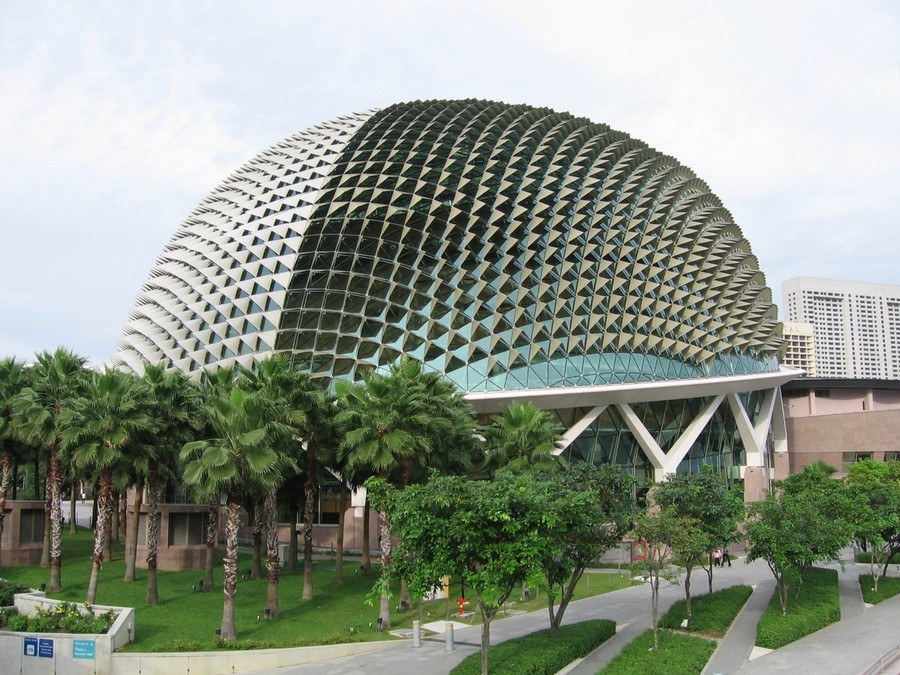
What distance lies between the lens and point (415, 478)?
34031 millimetres

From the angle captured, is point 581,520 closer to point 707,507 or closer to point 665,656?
point 665,656

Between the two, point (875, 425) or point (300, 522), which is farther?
point (875, 425)

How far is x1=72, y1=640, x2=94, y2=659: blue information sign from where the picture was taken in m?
24.0

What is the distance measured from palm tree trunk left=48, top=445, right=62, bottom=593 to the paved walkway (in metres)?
16.1

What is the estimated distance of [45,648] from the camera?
24.5 metres

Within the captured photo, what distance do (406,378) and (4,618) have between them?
53.8 ft

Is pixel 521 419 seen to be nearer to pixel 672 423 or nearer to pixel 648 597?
pixel 648 597

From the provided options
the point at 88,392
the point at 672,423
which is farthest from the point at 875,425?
the point at 88,392

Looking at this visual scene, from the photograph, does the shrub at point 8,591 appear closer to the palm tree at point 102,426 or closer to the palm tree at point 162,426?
the palm tree at point 102,426

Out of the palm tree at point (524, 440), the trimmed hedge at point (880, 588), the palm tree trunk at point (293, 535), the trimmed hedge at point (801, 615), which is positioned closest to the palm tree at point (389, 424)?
the palm tree at point (524, 440)

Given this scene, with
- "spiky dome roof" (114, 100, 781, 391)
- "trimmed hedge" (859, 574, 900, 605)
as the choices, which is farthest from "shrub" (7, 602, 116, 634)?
"trimmed hedge" (859, 574, 900, 605)

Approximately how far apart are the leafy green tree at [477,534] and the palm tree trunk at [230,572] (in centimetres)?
820

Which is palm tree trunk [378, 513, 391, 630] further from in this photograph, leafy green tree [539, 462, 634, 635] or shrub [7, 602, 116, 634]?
shrub [7, 602, 116, 634]

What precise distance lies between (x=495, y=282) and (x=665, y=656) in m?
34.1
